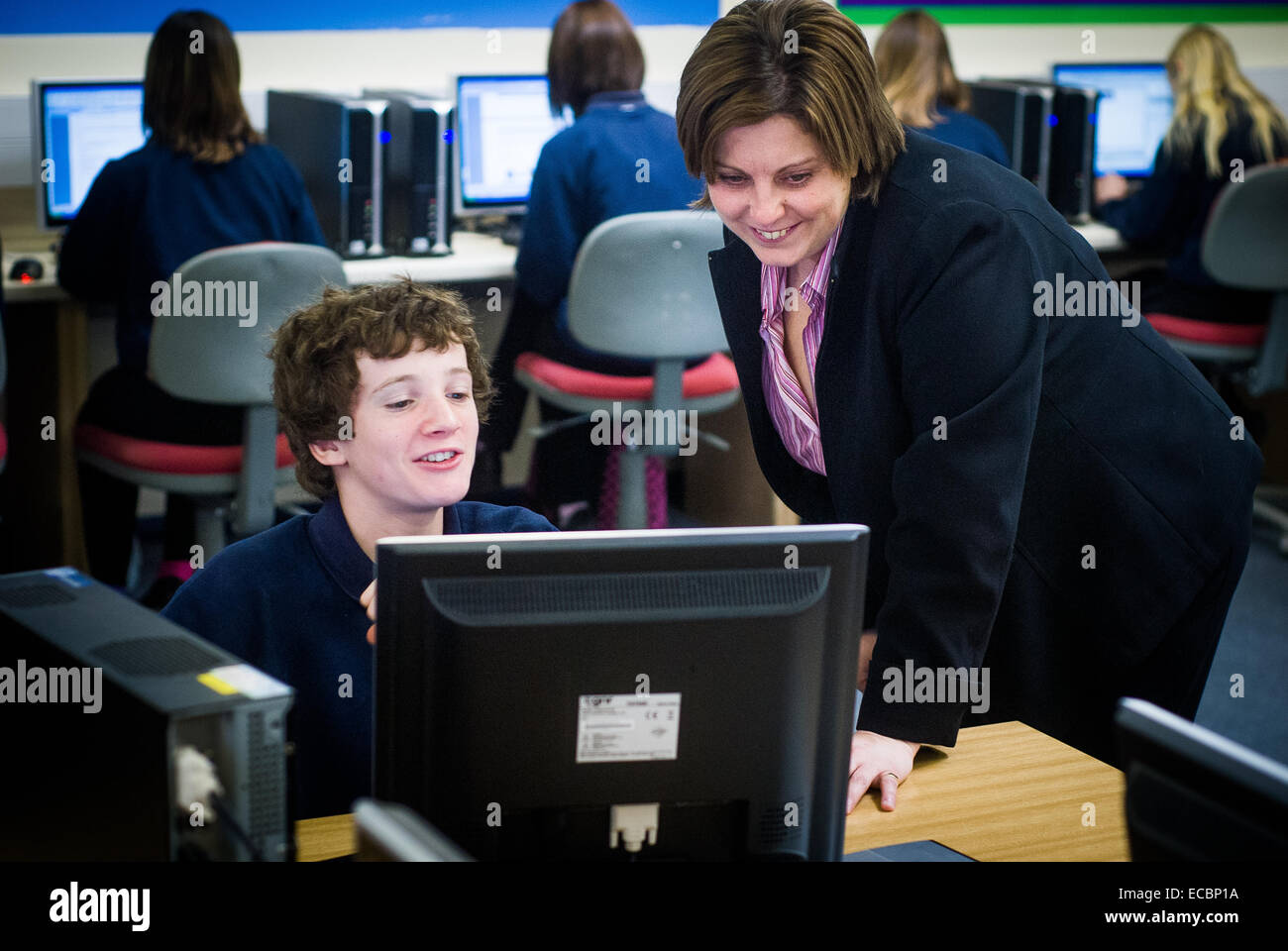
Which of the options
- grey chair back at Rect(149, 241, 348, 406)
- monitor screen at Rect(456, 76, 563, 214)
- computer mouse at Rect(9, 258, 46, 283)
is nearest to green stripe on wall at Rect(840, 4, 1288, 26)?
monitor screen at Rect(456, 76, 563, 214)

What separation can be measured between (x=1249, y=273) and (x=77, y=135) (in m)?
2.99

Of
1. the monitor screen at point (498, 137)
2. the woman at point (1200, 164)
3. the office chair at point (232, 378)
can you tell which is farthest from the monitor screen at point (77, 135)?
the woman at point (1200, 164)

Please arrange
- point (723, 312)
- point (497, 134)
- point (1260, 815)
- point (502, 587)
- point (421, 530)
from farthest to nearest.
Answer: point (497, 134), point (723, 312), point (421, 530), point (502, 587), point (1260, 815)

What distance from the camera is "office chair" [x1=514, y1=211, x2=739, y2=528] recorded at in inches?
124

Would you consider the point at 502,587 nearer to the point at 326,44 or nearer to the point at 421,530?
the point at 421,530

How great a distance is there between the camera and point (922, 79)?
3781 mm

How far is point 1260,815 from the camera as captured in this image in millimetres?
750

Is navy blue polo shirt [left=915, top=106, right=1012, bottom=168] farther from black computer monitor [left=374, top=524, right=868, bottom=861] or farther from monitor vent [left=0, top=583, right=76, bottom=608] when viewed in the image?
monitor vent [left=0, top=583, right=76, bottom=608]

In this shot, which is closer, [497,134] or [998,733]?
[998,733]

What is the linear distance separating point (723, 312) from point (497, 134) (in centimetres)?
252

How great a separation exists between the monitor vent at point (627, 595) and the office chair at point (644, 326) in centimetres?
197

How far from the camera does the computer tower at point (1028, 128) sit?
4254 millimetres
